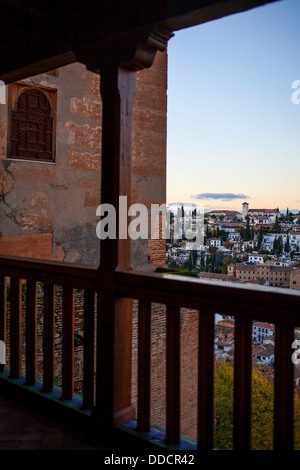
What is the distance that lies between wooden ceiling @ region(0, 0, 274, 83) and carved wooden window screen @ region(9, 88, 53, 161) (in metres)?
3.95

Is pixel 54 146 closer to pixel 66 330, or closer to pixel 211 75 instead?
pixel 66 330

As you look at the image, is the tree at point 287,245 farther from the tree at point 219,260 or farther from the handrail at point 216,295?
the handrail at point 216,295

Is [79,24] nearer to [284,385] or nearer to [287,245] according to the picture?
[284,385]

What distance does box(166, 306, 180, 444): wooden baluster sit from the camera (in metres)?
2.28

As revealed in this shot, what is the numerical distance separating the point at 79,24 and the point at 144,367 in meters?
1.94

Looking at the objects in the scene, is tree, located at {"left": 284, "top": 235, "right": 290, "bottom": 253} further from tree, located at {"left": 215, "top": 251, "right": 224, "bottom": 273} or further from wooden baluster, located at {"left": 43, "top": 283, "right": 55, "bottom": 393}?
wooden baluster, located at {"left": 43, "top": 283, "right": 55, "bottom": 393}

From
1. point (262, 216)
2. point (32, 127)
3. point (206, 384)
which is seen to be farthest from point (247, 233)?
point (206, 384)

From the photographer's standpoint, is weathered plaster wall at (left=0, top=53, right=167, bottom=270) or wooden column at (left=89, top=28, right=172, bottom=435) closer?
wooden column at (left=89, top=28, right=172, bottom=435)

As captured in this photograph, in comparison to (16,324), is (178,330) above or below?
above

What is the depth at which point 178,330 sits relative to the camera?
2.30m

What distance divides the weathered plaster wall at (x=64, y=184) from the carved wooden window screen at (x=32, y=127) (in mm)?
139

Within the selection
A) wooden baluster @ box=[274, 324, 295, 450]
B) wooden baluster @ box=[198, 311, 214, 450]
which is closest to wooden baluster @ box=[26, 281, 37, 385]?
wooden baluster @ box=[198, 311, 214, 450]

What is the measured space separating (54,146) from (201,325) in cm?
607

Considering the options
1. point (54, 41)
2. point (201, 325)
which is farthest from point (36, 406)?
point (54, 41)
